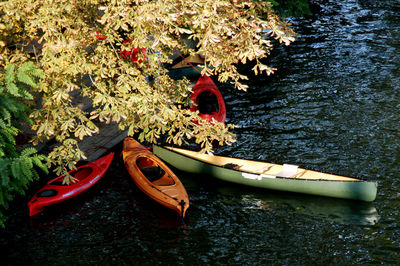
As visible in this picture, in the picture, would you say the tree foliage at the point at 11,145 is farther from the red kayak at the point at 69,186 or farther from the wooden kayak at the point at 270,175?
the wooden kayak at the point at 270,175

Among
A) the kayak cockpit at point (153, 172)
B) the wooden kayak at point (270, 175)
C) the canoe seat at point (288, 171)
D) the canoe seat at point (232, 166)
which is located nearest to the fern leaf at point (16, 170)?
the kayak cockpit at point (153, 172)

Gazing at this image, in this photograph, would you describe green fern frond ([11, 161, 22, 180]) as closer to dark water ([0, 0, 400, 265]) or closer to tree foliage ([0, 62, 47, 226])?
tree foliage ([0, 62, 47, 226])

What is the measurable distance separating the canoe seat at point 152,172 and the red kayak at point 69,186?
1.40 meters

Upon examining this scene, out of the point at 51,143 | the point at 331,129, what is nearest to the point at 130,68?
the point at 51,143

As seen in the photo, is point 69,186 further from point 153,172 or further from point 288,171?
point 288,171

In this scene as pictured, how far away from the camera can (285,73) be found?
22516 millimetres

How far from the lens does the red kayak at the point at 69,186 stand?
13008 millimetres

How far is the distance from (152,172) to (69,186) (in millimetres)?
2653

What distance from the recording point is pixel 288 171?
14.1 m

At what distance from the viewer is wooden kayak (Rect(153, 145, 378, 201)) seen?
13.0 meters

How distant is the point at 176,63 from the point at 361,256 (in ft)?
50.3

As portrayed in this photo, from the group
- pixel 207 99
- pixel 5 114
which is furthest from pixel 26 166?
pixel 207 99

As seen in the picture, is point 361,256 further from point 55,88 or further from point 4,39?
point 4,39

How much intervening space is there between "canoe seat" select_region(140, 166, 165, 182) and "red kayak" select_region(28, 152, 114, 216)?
1401 millimetres
